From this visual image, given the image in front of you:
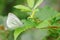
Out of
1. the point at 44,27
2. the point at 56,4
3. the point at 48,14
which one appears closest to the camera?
the point at 44,27

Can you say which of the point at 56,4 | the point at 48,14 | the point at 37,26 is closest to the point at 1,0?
the point at 56,4

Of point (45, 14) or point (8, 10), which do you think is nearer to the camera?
point (45, 14)

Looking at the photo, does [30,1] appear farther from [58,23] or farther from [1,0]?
[1,0]

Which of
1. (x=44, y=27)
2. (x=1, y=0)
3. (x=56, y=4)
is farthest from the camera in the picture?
(x=56, y=4)

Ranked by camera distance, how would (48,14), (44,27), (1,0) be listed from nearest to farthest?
1. (44,27)
2. (48,14)
3. (1,0)

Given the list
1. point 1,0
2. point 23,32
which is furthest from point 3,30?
point 1,0

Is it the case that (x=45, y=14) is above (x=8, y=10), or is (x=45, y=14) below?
below

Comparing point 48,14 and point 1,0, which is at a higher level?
point 1,0

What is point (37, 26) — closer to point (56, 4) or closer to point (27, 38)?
point (27, 38)

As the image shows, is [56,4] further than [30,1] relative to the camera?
Yes

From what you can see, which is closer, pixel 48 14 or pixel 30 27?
pixel 30 27
